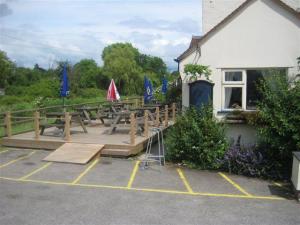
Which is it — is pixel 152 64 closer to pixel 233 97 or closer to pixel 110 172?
pixel 233 97

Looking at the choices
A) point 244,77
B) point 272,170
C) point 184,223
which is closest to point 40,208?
point 184,223

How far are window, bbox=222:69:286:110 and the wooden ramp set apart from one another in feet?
13.4

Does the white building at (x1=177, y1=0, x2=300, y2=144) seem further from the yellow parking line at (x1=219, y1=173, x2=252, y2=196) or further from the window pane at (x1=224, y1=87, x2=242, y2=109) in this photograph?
the yellow parking line at (x1=219, y1=173, x2=252, y2=196)

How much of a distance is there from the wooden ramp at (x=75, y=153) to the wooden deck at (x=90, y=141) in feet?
1.01

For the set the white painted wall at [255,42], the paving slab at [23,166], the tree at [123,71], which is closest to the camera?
the paving slab at [23,166]

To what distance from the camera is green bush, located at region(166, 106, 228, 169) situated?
9961 millimetres

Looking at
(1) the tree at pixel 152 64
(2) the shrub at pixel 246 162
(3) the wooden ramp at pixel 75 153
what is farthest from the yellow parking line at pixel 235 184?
(1) the tree at pixel 152 64

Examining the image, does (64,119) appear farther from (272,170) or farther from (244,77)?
(272,170)

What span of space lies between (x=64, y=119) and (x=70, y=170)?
3.35 m

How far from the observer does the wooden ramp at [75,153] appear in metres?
10.3

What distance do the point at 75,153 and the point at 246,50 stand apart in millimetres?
5803

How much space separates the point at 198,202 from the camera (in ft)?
23.6

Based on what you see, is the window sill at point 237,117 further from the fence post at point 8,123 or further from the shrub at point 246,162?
the fence post at point 8,123

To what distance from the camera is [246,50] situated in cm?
1135
